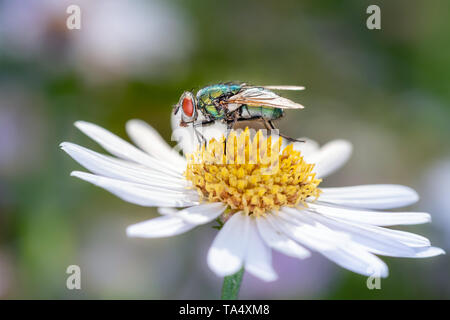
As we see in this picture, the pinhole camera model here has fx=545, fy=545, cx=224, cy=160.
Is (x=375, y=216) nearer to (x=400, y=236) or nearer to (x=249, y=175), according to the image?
(x=400, y=236)

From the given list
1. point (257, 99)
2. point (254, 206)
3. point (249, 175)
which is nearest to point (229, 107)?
point (257, 99)

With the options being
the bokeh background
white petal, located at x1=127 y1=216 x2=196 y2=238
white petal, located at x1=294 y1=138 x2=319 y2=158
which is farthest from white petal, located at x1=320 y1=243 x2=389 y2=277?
the bokeh background

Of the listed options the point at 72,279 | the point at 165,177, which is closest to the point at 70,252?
the point at 72,279

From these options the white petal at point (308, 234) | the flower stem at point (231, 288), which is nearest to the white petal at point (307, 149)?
the white petal at point (308, 234)

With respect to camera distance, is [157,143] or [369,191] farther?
[157,143]

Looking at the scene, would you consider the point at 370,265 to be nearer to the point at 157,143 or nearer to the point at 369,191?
the point at 369,191

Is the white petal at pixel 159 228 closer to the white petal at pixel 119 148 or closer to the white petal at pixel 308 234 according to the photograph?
the white petal at pixel 308 234
